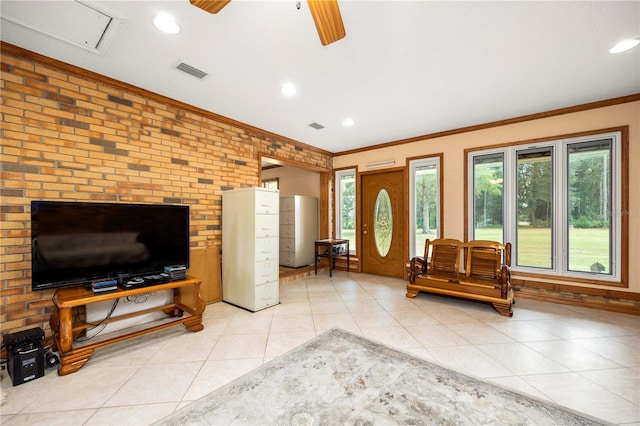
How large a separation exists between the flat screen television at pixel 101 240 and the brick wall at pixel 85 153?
1.15 feet

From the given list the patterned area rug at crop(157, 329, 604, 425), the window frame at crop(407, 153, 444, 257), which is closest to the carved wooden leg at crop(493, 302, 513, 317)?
the window frame at crop(407, 153, 444, 257)

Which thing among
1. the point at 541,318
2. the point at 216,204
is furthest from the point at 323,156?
the point at 541,318

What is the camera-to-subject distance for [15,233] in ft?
7.38

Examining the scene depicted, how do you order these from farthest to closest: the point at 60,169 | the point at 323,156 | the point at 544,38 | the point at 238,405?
the point at 323,156 → the point at 60,169 → the point at 544,38 → the point at 238,405

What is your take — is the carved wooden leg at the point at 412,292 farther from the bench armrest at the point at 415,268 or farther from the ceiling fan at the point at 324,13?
the ceiling fan at the point at 324,13

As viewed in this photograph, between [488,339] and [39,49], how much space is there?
5.01 metres

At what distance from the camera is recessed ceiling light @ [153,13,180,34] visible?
192cm

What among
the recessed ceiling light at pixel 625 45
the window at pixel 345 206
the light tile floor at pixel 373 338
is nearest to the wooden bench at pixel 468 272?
the light tile floor at pixel 373 338

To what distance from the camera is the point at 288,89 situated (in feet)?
9.84

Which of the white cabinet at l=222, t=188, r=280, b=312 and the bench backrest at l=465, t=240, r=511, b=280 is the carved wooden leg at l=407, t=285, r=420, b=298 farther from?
the white cabinet at l=222, t=188, r=280, b=312

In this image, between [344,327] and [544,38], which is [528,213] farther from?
[344,327]

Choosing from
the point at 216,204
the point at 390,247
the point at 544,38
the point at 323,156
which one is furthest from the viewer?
the point at 323,156

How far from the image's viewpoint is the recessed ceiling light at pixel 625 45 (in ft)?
7.25

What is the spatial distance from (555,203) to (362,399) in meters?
3.95
